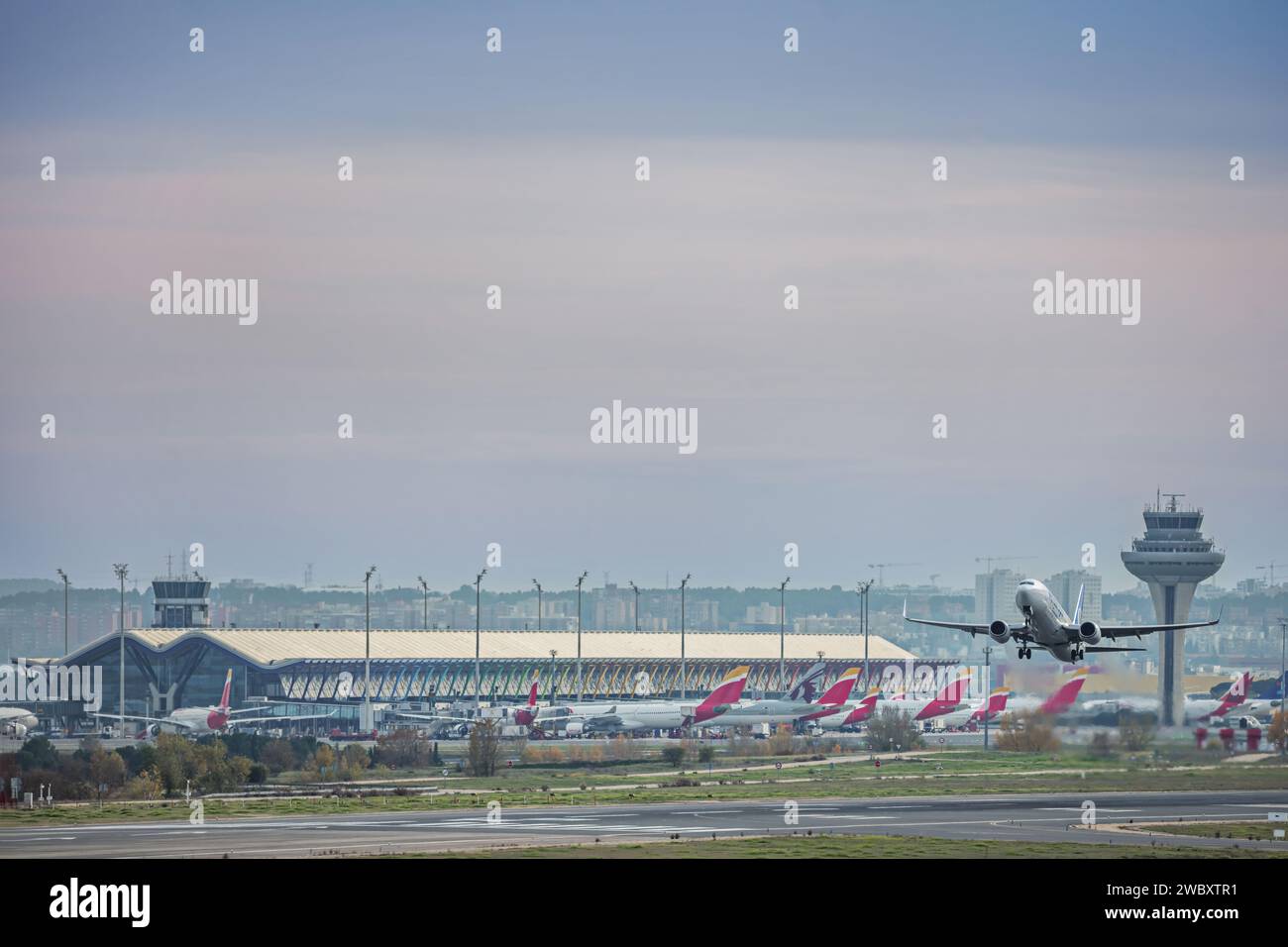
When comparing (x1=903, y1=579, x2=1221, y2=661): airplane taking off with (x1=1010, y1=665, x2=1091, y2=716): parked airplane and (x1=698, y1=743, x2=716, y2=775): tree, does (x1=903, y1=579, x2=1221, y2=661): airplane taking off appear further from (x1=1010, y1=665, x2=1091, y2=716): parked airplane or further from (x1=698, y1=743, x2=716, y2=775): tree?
(x1=698, y1=743, x2=716, y2=775): tree

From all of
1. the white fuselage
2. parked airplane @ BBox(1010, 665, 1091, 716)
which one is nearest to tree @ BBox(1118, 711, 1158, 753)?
parked airplane @ BBox(1010, 665, 1091, 716)

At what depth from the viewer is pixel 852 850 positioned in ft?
278

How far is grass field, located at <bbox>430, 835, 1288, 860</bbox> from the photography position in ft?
269

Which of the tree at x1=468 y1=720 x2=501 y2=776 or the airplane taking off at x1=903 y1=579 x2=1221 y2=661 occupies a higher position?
the airplane taking off at x1=903 y1=579 x2=1221 y2=661

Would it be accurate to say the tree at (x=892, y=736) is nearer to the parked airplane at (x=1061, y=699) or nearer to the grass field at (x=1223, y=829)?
the parked airplane at (x=1061, y=699)

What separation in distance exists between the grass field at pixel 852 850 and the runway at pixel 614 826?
3.36 meters

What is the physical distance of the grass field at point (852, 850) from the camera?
3231 inches

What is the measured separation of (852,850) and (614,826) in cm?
1885

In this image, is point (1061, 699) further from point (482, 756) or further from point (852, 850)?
point (852, 850)

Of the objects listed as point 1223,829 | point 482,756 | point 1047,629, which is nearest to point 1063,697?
point 1223,829

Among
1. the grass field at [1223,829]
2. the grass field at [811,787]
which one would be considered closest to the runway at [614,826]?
the grass field at [1223,829]

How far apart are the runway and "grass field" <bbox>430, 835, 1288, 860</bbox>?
11.0ft
